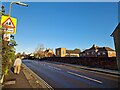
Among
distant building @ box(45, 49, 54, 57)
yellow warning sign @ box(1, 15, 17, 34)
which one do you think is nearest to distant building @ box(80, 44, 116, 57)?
distant building @ box(45, 49, 54, 57)

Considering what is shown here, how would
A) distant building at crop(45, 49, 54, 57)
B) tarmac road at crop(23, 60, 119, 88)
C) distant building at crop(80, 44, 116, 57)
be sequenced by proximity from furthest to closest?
distant building at crop(45, 49, 54, 57), distant building at crop(80, 44, 116, 57), tarmac road at crop(23, 60, 119, 88)

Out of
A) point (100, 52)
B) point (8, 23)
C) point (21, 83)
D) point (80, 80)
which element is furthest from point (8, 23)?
point (100, 52)

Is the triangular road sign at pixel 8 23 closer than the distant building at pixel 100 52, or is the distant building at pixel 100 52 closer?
the triangular road sign at pixel 8 23

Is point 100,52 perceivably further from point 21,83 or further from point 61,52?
point 21,83

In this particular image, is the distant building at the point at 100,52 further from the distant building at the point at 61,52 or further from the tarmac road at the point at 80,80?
the tarmac road at the point at 80,80

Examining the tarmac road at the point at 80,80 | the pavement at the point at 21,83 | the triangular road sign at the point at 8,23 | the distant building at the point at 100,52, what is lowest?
the tarmac road at the point at 80,80

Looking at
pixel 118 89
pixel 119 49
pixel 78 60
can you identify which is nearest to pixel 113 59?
pixel 119 49

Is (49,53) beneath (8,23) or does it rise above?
above

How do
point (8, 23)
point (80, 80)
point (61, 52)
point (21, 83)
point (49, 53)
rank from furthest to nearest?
point (49, 53)
point (61, 52)
point (80, 80)
point (21, 83)
point (8, 23)

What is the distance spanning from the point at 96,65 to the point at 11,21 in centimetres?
2041

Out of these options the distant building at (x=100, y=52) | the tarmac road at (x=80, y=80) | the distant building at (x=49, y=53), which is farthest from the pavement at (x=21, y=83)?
the distant building at (x=49, y=53)

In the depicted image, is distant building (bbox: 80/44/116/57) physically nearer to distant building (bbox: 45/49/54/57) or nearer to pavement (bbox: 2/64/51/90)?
distant building (bbox: 45/49/54/57)

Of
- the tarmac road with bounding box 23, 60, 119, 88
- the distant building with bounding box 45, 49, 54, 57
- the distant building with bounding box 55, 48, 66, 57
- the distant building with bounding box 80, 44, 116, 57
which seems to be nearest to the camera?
the tarmac road with bounding box 23, 60, 119, 88

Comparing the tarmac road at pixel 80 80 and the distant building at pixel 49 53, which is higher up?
the distant building at pixel 49 53
